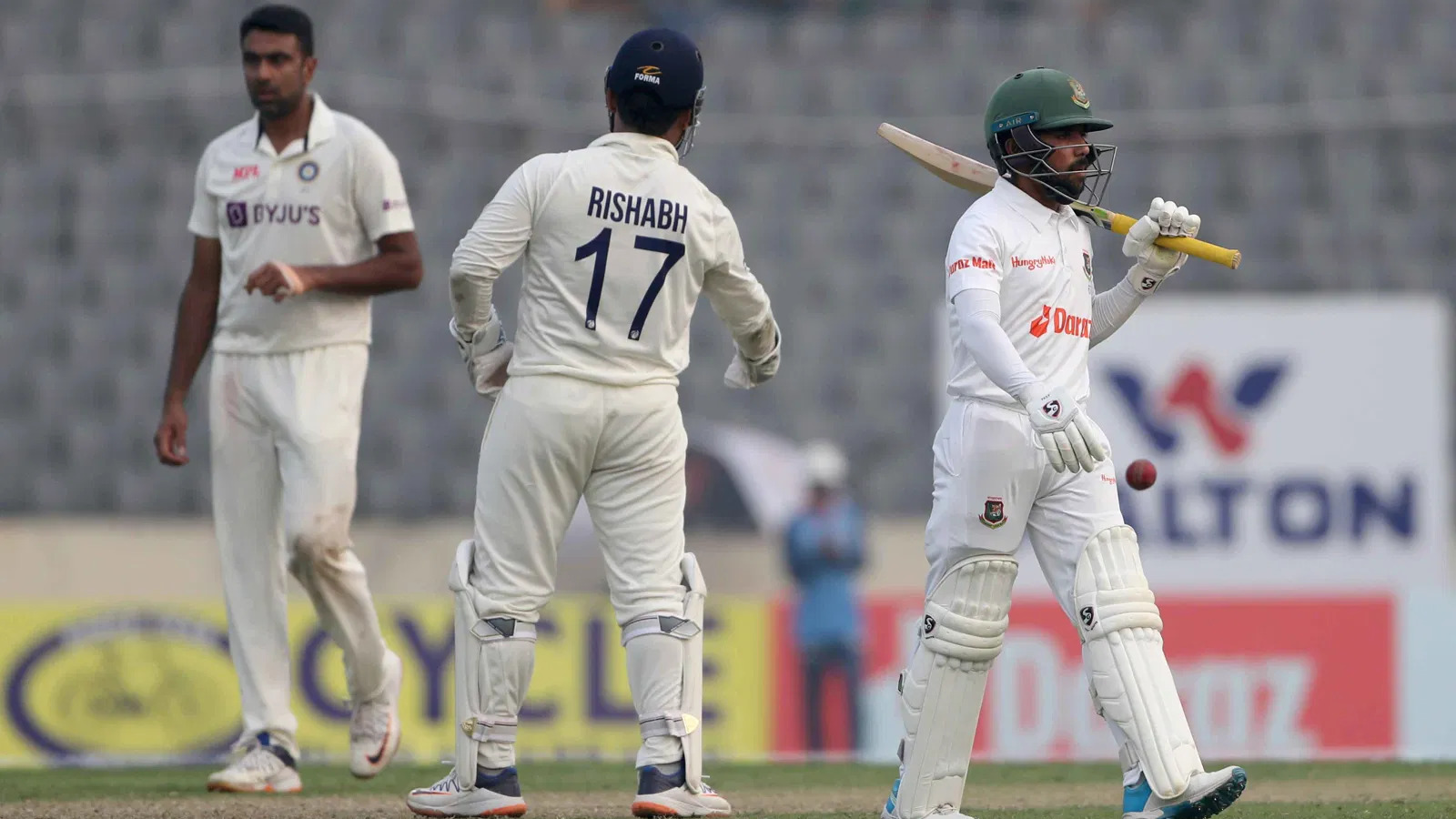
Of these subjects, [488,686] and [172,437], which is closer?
[488,686]

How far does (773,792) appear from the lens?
5707 mm

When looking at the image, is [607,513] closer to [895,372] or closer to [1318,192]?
[895,372]

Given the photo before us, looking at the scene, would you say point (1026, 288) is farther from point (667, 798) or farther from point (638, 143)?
point (667, 798)

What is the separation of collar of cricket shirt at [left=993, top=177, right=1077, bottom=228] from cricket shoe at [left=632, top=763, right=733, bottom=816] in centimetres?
141

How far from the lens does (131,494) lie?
419 inches

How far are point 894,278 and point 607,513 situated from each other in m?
6.97

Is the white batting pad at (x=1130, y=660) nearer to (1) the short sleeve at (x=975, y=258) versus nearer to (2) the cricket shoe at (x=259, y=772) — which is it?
(1) the short sleeve at (x=975, y=258)

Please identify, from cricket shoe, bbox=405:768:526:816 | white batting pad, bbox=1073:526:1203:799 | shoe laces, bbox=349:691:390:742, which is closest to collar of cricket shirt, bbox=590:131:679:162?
white batting pad, bbox=1073:526:1203:799

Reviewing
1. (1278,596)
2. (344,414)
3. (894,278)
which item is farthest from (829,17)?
(344,414)

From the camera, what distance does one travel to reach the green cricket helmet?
457 cm

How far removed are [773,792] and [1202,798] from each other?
1788mm

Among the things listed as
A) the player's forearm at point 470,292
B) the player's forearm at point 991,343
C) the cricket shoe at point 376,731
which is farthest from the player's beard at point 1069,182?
the cricket shoe at point 376,731

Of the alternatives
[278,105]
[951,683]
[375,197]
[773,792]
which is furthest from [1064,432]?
[278,105]

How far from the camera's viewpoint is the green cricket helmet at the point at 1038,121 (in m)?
4.57
